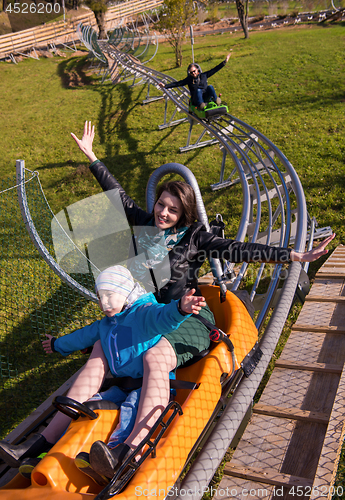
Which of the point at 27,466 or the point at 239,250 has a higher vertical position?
the point at 239,250

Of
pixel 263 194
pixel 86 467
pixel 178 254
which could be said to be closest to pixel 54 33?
pixel 263 194

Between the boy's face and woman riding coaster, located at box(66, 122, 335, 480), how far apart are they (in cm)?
29

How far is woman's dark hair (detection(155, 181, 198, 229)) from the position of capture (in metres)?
2.32

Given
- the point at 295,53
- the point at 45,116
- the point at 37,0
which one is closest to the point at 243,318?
the point at 45,116

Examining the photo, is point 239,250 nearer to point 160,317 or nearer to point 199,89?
point 160,317

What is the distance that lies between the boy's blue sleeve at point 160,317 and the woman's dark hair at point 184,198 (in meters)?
0.81

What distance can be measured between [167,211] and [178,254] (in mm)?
305

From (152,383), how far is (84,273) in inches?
97.7

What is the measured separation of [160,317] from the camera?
5.51 feet

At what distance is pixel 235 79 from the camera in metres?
10.3

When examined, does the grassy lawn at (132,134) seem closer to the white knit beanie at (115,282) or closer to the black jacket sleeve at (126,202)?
the black jacket sleeve at (126,202)

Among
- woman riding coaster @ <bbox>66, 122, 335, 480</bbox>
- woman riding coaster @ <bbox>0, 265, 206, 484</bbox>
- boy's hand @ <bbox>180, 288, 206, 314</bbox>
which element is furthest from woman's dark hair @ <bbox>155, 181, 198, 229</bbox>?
boy's hand @ <bbox>180, 288, 206, 314</bbox>

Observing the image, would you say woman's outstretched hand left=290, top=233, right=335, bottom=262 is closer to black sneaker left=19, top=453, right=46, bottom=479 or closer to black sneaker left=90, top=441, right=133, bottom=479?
black sneaker left=90, top=441, right=133, bottom=479

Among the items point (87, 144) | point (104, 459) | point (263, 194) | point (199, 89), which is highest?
point (199, 89)
